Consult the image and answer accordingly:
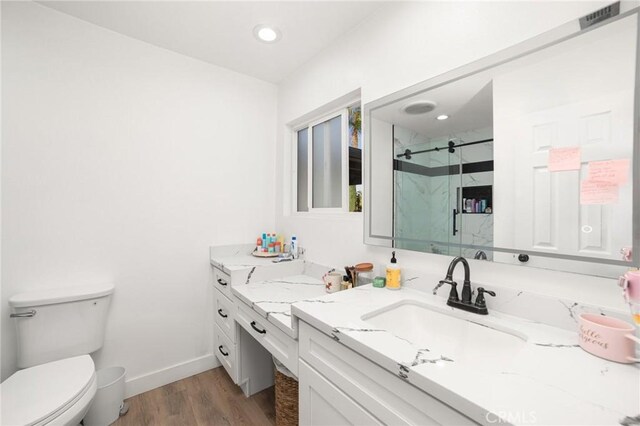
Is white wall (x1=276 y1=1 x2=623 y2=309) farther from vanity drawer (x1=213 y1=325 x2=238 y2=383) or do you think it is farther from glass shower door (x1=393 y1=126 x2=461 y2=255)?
vanity drawer (x1=213 y1=325 x2=238 y2=383)

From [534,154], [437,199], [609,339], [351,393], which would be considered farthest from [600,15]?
[351,393]

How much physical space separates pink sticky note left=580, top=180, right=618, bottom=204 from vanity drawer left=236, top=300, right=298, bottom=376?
116 cm

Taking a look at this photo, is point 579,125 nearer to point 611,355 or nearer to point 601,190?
point 601,190

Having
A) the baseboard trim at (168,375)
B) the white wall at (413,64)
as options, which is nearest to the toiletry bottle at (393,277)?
the white wall at (413,64)

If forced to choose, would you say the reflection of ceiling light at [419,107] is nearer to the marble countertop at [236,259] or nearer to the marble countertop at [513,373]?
the marble countertop at [513,373]

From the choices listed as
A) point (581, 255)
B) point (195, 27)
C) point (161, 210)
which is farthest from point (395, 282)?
point (195, 27)

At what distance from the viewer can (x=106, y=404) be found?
1.55m

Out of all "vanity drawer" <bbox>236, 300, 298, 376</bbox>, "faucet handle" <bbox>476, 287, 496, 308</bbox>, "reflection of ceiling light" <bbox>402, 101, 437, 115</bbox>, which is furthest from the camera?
"reflection of ceiling light" <bbox>402, 101, 437, 115</bbox>

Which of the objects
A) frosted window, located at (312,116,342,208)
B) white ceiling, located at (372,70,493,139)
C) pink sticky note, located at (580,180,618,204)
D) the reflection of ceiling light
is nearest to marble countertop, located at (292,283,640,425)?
pink sticky note, located at (580,180,618,204)

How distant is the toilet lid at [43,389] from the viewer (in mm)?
1052

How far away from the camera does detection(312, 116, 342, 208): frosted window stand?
203cm

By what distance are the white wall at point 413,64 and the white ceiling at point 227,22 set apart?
0.40 feet

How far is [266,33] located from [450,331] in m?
2.01

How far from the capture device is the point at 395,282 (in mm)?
1322
